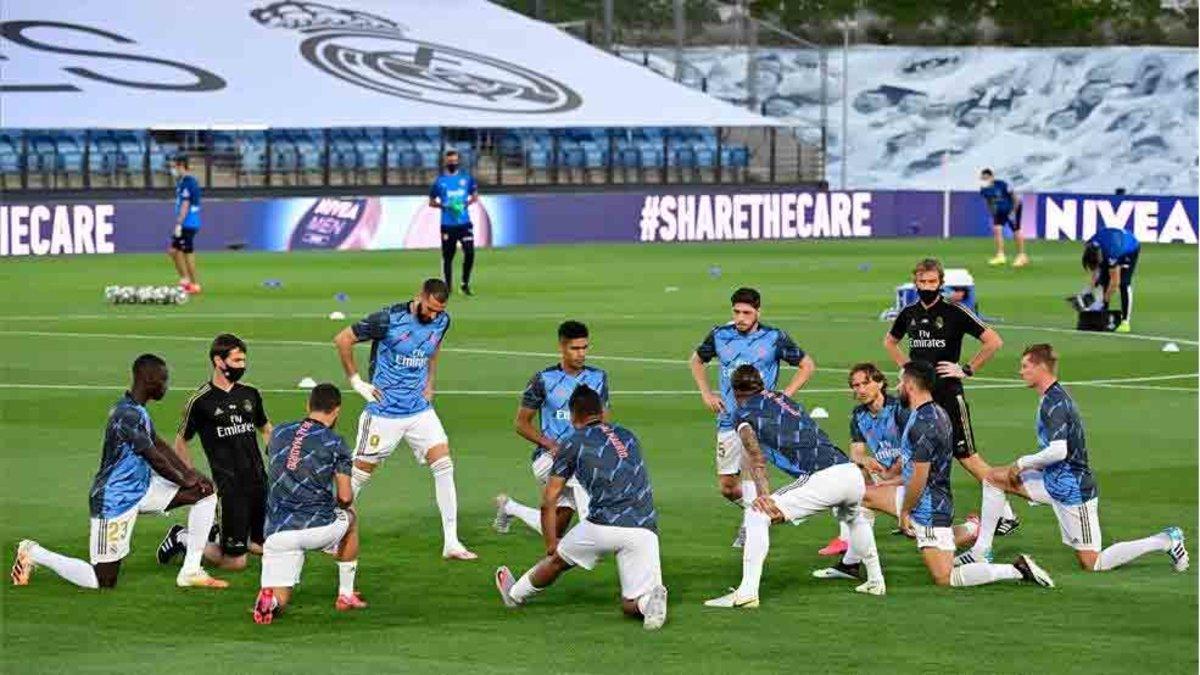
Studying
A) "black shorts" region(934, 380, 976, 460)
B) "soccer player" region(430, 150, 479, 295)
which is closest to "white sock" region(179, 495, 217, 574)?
"black shorts" region(934, 380, 976, 460)

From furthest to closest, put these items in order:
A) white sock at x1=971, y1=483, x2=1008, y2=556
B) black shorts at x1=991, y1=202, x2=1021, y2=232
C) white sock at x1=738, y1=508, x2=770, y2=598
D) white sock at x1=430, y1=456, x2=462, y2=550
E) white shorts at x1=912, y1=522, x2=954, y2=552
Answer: black shorts at x1=991, y1=202, x2=1021, y2=232
white sock at x1=430, y1=456, x2=462, y2=550
white sock at x1=971, y1=483, x2=1008, y2=556
white shorts at x1=912, y1=522, x2=954, y2=552
white sock at x1=738, y1=508, x2=770, y2=598

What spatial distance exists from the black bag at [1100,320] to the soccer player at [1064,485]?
19571mm

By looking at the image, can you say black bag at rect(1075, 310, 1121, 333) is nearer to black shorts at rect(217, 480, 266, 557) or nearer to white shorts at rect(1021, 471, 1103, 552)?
Result: white shorts at rect(1021, 471, 1103, 552)

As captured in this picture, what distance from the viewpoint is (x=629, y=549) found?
50.7ft

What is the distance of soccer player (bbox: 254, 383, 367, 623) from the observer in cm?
1541

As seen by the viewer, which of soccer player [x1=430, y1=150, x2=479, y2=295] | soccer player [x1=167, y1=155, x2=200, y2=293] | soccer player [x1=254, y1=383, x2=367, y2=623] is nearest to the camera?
soccer player [x1=254, y1=383, x2=367, y2=623]

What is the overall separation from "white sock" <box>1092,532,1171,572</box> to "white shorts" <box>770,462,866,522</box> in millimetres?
2008

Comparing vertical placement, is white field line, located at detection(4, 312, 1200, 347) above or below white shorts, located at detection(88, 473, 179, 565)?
below

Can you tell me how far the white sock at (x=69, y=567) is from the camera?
16.4m

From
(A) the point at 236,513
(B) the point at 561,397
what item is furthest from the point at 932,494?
(A) the point at 236,513

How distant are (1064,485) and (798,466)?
2.12 meters

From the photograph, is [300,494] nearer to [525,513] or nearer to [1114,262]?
[525,513]

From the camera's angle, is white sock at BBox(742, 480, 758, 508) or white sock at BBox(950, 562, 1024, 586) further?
white sock at BBox(742, 480, 758, 508)

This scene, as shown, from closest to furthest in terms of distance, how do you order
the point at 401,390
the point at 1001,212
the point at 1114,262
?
the point at 401,390, the point at 1114,262, the point at 1001,212
